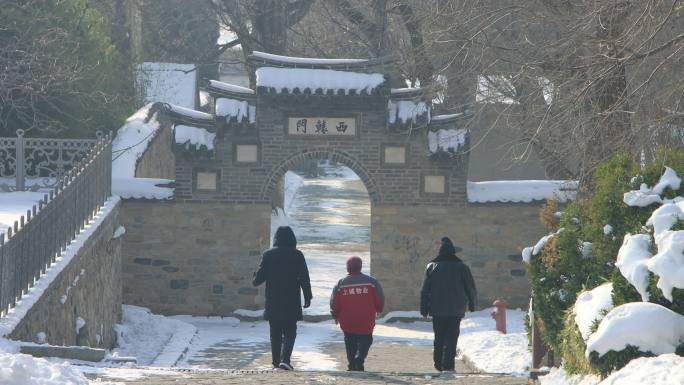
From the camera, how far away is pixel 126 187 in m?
22.6

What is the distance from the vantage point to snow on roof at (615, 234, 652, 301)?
8.67 m

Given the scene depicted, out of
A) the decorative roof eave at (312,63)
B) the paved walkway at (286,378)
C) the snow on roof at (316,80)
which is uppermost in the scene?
the decorative roof eave at (312,63)

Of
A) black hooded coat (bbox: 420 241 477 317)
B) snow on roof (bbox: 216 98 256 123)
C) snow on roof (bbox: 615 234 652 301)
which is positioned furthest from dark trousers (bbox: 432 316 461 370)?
snow on roof (bbox: 216 98 256 123)

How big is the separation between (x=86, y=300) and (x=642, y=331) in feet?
30.0

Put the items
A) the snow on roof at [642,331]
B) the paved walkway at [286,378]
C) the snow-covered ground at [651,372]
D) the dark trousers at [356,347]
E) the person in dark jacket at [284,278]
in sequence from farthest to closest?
the dark trousers at [356,347], the person in dark jacket at [284,278], the paved walkway at [286,378], the snow on roof at [642,331], the snow-covered ground at [651,372]

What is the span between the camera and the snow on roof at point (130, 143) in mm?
23781

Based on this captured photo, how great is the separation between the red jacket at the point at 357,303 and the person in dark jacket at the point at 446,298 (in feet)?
1.78

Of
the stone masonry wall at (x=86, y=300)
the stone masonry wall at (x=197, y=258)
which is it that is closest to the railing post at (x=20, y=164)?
the stone masonry wall at (x=86, y=300)

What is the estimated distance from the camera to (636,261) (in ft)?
28.7

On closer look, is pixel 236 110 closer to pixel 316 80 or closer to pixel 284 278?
Result: pixel 316 80

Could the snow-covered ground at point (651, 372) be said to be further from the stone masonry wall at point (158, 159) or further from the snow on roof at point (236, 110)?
the stone masonry wall at point (158, 159)

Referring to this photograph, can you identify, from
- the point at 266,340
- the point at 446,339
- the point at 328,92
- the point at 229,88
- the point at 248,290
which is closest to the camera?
the point at 446,339

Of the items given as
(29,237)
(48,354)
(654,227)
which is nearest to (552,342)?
(654,227)

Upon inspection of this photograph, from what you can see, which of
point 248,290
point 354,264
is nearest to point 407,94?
point 248,290
